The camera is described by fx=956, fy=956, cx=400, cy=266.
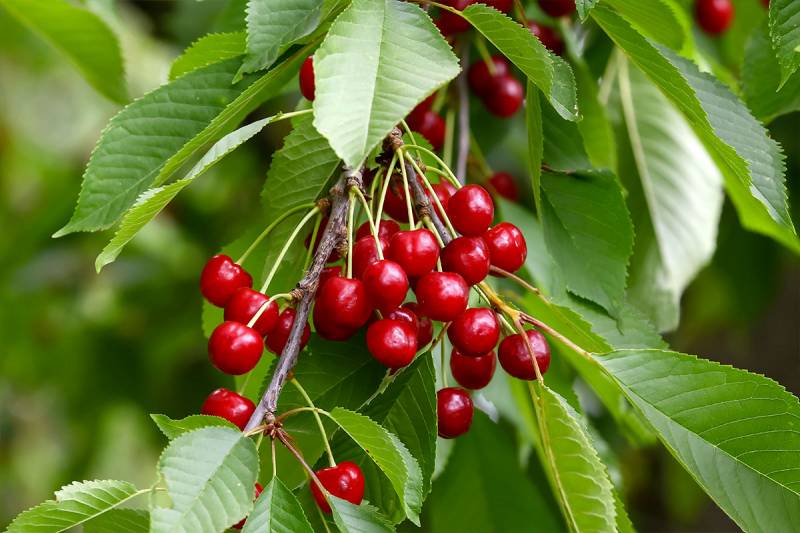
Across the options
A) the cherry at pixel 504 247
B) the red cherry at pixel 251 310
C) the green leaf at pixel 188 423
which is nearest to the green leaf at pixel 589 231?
the cherry at pixel 504 247

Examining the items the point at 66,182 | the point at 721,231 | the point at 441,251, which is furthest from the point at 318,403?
the point at 66,182

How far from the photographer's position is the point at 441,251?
91 centimetres

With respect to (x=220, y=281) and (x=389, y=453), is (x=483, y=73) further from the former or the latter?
(x=389, y=453)

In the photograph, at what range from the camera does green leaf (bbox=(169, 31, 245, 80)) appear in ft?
3.44

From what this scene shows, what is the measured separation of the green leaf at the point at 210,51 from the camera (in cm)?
105

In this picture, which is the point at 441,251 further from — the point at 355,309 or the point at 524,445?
the point at 524,445

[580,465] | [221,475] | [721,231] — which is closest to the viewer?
[221,475]

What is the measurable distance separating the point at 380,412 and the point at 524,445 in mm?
640

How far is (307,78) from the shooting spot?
1.00 metres

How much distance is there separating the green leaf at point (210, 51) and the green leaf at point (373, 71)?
230 mm

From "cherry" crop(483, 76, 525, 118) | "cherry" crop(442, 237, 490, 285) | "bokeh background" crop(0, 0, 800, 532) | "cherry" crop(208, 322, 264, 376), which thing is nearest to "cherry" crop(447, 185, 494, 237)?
"cherry" crop(442, 237, 490, 285)

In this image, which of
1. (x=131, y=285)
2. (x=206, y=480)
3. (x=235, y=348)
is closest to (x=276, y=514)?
(x=206, y=480)

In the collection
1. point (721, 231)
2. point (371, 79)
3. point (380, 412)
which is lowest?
point (721, 231)

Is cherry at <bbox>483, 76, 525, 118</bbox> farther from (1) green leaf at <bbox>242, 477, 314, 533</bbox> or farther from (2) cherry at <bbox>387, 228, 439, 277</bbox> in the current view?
(1) green leaf at <bbox>242, 477, 314, 533</bbox>
